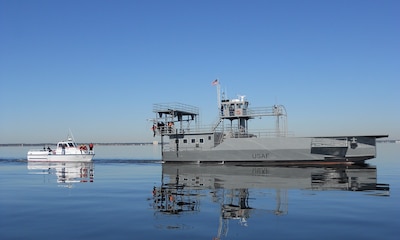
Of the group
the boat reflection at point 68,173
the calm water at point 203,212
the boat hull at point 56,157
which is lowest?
the calm water at point 203,212

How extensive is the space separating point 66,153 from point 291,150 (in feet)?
101

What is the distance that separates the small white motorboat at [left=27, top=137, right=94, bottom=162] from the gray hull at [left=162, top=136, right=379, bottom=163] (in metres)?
17.1

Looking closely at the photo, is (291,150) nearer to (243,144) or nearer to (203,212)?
(243,144)

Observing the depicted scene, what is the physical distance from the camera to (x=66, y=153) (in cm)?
5112

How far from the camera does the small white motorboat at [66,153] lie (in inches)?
1971

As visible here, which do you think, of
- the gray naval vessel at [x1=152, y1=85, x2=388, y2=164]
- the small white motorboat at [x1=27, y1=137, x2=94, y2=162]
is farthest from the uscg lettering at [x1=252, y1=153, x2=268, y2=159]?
the small white motorboat at [x1=27, y1=137, x2=94, y2=162]

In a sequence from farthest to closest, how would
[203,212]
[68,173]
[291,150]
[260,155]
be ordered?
[260,155] < [291,150] < [68,173] < [203,212]

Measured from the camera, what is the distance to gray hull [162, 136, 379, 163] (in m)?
39.0

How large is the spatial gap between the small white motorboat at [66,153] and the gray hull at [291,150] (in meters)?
17.1

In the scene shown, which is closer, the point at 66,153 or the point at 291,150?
the point at 291,150

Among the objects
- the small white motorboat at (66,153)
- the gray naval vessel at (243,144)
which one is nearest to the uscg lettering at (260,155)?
the gray naval vessel at (243,144)

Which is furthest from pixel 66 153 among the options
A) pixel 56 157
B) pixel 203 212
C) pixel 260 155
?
pixel 203 212

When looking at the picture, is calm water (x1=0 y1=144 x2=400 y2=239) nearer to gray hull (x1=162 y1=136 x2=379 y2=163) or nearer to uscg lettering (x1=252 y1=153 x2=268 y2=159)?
gray hull (x1=162 y1=136 x2=379 y2=163)

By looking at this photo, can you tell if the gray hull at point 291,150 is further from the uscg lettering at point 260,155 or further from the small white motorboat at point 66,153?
the small white motorboat at point 66,153
